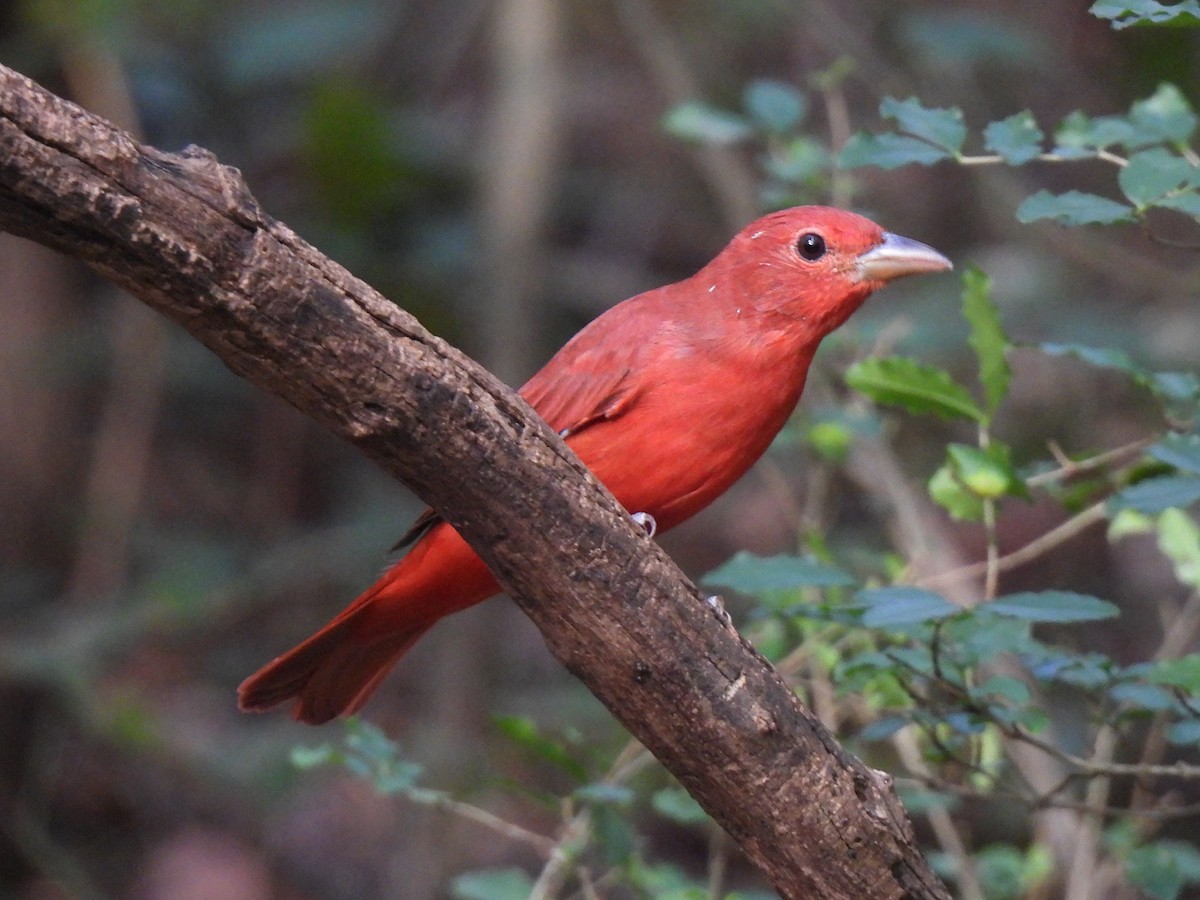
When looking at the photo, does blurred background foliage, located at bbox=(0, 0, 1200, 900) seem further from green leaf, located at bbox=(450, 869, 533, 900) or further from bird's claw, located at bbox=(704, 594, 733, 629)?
bird's claw, located at bbox=(704, 594, 733, 629)

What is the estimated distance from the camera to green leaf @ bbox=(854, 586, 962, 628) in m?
2.13

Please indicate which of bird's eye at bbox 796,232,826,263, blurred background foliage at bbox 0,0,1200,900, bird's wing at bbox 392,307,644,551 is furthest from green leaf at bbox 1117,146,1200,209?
blurred background foliage at bbox 0,0,1200,900

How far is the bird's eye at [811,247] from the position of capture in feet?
9.87

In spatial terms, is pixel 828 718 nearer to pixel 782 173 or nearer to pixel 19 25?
pixel 782 173

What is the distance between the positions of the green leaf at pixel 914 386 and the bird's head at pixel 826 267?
41 cm

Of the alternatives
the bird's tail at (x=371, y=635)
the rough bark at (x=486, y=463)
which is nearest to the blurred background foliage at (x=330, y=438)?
the bird's tail at (x=371, y=635)

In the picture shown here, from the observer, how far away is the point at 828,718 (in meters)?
3.24

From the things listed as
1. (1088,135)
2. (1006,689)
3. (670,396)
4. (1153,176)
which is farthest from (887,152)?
(1006,689)

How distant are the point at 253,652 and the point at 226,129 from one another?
2191mm

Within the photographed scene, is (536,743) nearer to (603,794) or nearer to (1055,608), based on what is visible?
(603,794)

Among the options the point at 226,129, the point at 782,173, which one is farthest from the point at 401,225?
the point at 782,173

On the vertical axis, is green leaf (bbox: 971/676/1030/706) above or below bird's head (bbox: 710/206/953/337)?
below

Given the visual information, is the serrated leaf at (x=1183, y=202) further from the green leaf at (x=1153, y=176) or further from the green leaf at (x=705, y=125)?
the green leaf at (x=705, y=125)

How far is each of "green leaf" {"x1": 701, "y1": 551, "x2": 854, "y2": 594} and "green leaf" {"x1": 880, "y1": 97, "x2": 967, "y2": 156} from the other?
686 mm
